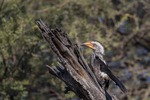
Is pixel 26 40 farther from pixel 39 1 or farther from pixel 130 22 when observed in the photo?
pixel 130 22

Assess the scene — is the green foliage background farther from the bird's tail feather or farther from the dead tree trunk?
the dead tree trunk

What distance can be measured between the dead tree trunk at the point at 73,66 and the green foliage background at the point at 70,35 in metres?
2.49

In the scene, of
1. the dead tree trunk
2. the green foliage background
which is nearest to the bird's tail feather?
the dead tree trunk

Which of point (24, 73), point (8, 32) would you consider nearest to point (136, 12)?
point (24, 73)

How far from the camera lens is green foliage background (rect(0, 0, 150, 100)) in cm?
843

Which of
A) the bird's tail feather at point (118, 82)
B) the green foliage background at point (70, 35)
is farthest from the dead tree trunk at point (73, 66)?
the green foliage background at point (70, 35)

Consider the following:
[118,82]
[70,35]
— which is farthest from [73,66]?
[70,35]

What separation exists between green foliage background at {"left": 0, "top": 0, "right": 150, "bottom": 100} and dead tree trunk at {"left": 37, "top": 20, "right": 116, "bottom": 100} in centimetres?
249

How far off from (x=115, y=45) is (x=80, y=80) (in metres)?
4.80

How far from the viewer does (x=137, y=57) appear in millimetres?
11211

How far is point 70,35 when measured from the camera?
8.63m

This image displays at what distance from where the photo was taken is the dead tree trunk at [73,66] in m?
5.47

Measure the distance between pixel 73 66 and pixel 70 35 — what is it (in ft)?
10.2

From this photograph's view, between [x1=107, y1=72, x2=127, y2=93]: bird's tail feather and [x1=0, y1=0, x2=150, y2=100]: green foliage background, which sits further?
[x1=0, y1=0, x2=150, y2=100]: green foliage background
